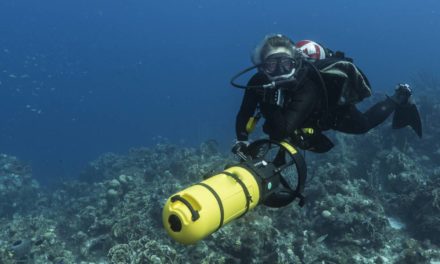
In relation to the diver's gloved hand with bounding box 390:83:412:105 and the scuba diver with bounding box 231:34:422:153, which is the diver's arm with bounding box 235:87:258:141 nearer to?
the scuba diver with bounding box 231:34:422:153

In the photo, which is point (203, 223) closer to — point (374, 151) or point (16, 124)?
point (374, 151)

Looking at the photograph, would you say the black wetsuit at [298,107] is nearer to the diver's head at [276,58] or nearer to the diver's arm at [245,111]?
the diver's arm at [245,111]

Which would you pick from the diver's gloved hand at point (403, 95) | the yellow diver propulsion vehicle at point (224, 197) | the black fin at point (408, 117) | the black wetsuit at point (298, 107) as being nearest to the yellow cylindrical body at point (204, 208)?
the yellow diver propulsion vehicle at point (224, 197)

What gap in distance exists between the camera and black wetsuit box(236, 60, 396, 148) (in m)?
5.07

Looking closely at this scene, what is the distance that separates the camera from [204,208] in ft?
12.1

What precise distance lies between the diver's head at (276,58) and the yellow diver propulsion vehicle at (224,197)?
3.04 ft

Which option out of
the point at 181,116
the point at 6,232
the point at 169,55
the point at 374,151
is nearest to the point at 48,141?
the point at 181,116

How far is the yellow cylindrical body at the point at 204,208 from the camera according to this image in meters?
3.64

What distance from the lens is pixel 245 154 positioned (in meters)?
5.52

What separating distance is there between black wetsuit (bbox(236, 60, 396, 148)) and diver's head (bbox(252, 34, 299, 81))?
18 cm

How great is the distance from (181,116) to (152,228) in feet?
166

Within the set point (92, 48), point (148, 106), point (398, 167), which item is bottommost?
point (92, 48)

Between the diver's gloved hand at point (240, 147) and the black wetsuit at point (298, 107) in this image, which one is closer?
the black wetsuit at point (298, 107)

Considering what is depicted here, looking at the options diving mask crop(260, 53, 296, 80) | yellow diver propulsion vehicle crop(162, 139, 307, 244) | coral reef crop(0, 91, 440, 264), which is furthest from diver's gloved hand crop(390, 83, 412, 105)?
yellow diver propulsion vehicle crop(162, 139, 307, 244)
